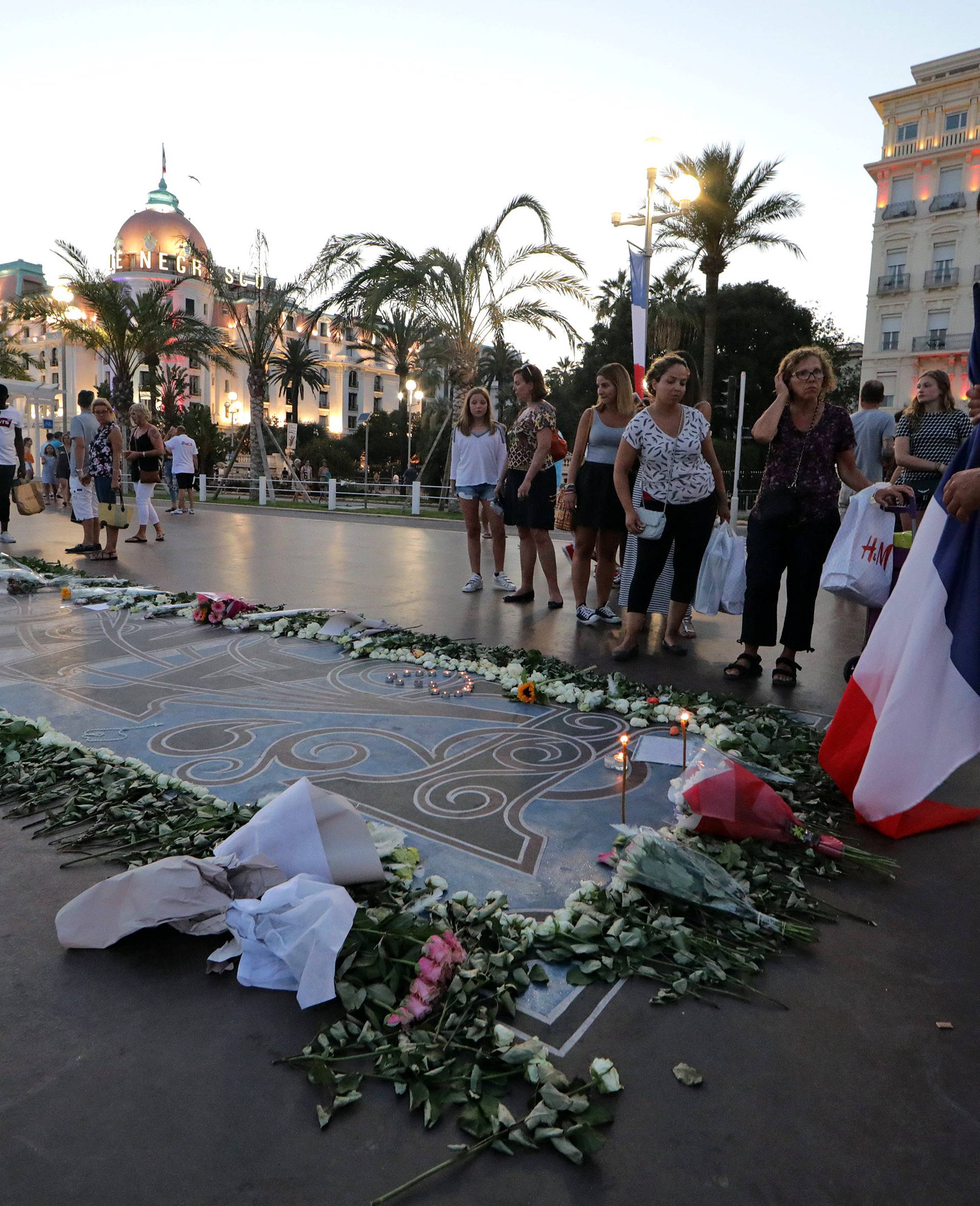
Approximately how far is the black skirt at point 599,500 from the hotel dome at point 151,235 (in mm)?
65395

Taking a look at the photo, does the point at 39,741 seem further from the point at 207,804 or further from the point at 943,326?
the point at 943,326

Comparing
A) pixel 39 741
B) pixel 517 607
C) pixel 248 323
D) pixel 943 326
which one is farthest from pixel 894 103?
pixel 39 741

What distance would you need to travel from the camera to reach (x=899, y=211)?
41031 mm

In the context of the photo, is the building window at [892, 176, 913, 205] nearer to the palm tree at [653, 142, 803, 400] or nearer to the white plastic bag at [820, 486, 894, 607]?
the palm tree at [653, 142, 803, 400]

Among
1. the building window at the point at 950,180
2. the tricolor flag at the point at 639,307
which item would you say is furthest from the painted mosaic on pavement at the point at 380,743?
the building window at the point at 950,180

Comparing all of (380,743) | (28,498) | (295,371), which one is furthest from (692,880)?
(295,371)

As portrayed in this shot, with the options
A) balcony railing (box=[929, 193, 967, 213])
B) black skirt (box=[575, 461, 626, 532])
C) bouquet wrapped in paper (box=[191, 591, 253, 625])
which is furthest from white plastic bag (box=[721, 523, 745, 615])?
balcony railing (box=[929, 193, 967, 213])

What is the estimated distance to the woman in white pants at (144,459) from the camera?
10.5 m

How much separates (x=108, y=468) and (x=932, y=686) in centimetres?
825

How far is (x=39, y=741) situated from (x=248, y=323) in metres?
22.6

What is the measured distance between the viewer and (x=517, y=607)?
21.3ft

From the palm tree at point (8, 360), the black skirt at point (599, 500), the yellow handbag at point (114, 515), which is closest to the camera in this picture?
the black skirt at point (599, 500)

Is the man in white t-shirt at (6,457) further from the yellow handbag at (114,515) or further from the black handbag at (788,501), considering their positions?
the black handbag at (788,501)

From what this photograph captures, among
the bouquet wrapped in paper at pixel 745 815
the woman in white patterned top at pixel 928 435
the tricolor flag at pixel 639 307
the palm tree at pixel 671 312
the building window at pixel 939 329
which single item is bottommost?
the bouquet wrapped in paper at pixel 745 815
